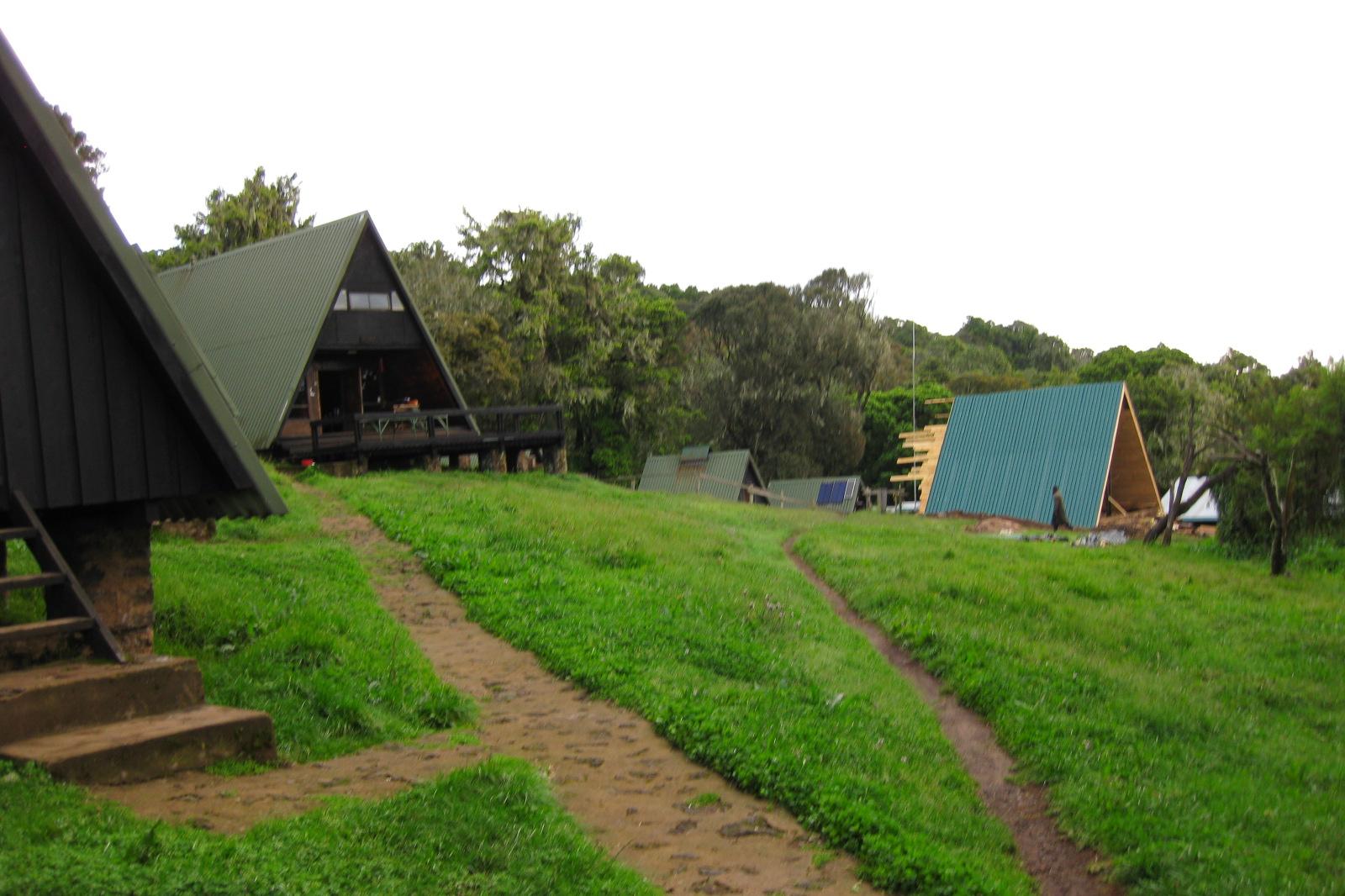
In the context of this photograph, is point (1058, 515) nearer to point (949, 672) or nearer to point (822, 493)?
point (822, 493)

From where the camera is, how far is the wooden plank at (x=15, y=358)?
7.66 meters

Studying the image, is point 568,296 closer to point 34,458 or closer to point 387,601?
point 387,601

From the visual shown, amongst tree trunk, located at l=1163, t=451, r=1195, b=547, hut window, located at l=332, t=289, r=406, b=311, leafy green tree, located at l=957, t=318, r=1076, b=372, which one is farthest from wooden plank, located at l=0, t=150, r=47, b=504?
leafy green tree, located at l=957, t=318, r=1076, b=372

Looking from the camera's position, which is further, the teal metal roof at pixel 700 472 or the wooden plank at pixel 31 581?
the teal metal roof at pixel 700 472

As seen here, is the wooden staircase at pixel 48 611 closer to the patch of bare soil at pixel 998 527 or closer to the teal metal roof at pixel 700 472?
the patch of bare soil at pixel 998 527

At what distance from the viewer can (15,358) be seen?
768cm

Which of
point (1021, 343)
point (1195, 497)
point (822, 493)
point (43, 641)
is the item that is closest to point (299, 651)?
point (43, 641)

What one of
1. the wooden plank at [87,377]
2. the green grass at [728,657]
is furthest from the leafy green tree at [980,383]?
the wooden plank at [87,377]

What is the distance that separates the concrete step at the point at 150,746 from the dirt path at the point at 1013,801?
5492 mm

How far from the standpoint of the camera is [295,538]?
1706 centimetres

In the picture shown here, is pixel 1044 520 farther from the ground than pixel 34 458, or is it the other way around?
pixel 34 458

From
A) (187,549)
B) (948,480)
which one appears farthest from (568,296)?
(187,549)

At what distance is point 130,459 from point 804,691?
635 cm

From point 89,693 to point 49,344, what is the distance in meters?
2.35
